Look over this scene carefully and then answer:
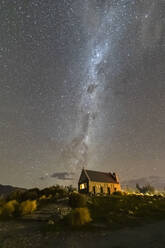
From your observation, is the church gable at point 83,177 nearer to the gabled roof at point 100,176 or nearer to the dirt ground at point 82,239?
the gabled roof at point 100,176

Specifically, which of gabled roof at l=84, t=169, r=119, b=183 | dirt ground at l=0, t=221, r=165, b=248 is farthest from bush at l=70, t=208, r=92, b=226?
gabled roof at l=84, t=169, r=119, b=183

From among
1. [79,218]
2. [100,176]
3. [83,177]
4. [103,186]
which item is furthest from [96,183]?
[79,218]

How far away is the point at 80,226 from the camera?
36.9 ft

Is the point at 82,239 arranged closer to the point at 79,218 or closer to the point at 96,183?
the point at 79,218

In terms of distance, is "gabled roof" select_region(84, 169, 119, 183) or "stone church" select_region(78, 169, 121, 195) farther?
"gabled roof" select_region(84, 169, 119, 183)

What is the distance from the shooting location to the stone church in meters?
42.4

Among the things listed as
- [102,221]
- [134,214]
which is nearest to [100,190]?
[134,214]

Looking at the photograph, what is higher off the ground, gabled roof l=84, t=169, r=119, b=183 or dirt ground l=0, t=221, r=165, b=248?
gabled roof l=84, t=169, r=119, b=183

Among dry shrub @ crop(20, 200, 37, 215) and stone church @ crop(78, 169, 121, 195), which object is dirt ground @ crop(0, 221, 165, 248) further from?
stone church @ crop(78, 169, 121, 195)

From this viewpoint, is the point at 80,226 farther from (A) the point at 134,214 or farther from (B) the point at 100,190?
(B) the point at 100,190

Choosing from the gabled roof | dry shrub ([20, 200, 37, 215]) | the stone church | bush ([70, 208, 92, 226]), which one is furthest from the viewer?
the gabled roof

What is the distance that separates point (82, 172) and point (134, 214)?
31861 mm

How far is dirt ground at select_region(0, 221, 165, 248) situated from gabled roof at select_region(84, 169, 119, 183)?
3437 cm

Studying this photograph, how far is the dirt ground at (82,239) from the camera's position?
26.1ft
